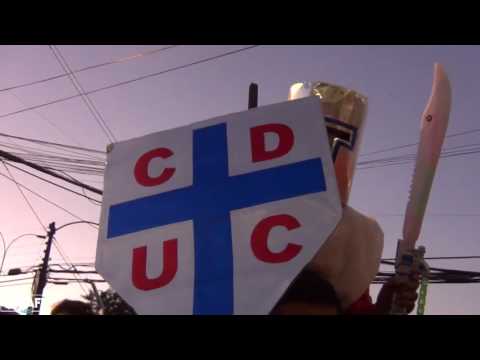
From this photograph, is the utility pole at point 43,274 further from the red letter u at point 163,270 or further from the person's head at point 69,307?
the red letter u at point 163,270

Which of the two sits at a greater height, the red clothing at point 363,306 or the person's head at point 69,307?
the red clothing at point 363,306

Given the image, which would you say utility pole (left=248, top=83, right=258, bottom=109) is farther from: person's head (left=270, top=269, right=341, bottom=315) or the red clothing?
person's head (left=270, top=269, right=341, bottom=315)

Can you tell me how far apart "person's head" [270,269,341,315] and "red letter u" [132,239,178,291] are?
58 centimetres

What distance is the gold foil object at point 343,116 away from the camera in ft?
6.45

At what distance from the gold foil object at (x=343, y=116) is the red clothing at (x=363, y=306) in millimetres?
372

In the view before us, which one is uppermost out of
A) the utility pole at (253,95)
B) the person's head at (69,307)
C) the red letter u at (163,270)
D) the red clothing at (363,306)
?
the utility pole at (253,95)

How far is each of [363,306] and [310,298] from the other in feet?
1.08

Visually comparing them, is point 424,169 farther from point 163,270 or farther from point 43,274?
point 43,274

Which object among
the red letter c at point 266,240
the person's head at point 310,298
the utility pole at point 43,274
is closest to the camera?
the red letter c at point 266,240

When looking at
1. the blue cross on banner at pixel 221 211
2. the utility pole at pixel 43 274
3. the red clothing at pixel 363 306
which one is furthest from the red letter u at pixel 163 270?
the utility pole at pixel 43 274

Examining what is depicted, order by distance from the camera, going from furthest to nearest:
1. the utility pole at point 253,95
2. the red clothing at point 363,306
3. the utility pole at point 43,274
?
the utility pole at point 43,274 < the utility pole at point 253,95 < the red clothing at point 363,306

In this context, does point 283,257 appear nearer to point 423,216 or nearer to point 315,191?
point 315,191
